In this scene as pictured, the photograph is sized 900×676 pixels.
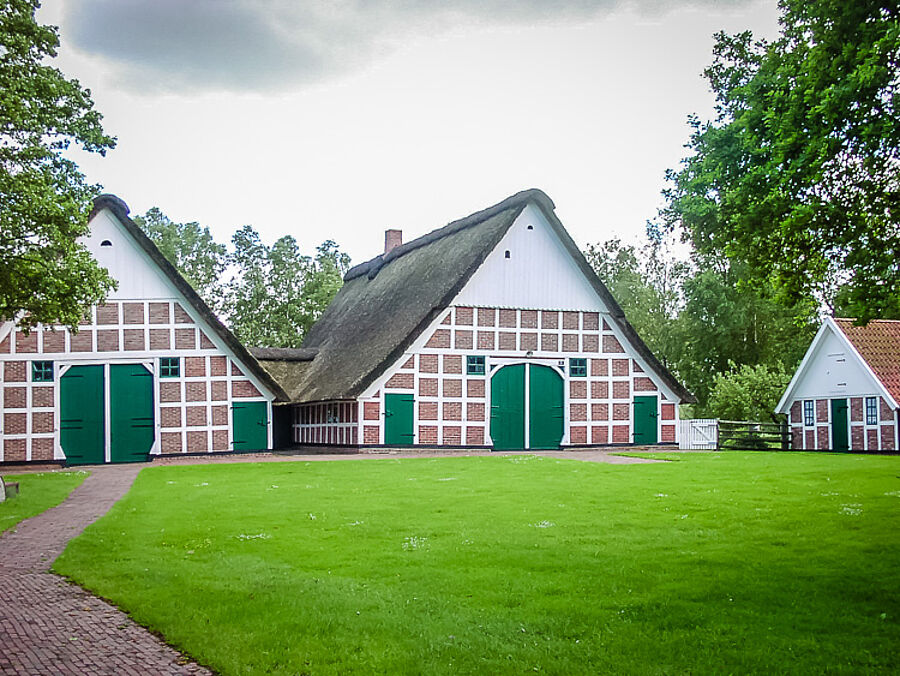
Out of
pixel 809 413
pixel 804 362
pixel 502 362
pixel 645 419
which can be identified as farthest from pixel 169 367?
pixel 809 413

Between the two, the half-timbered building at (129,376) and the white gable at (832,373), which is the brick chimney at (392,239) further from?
the white gable at (832,373)

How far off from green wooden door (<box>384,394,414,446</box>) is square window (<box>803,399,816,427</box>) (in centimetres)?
Result: 1799

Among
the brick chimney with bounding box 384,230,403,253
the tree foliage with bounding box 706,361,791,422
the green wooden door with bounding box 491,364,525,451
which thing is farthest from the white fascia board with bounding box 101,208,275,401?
the tree foliage with bounding box 706,361,791,422

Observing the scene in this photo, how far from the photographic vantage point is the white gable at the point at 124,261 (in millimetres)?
28734

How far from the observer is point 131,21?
48.8ft

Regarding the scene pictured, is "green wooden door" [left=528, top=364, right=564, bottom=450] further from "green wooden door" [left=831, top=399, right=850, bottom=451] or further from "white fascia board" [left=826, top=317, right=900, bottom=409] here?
"green wooden door" [left=831, top=399, right=850, bottom=451]

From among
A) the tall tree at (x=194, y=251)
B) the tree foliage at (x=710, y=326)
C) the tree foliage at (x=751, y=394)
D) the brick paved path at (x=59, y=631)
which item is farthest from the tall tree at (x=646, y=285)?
the brick paved path at (x=59, y=631)

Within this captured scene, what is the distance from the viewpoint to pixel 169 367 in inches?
1168

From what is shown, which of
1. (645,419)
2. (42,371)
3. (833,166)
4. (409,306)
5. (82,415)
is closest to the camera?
(833,166)

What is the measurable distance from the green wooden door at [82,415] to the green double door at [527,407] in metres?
12.2

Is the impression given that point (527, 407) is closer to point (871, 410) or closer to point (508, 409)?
point (508, 409)

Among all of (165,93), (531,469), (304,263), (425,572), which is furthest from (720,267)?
(425,572)

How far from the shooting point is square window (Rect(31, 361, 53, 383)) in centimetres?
2806

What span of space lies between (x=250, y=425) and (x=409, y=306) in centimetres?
679
